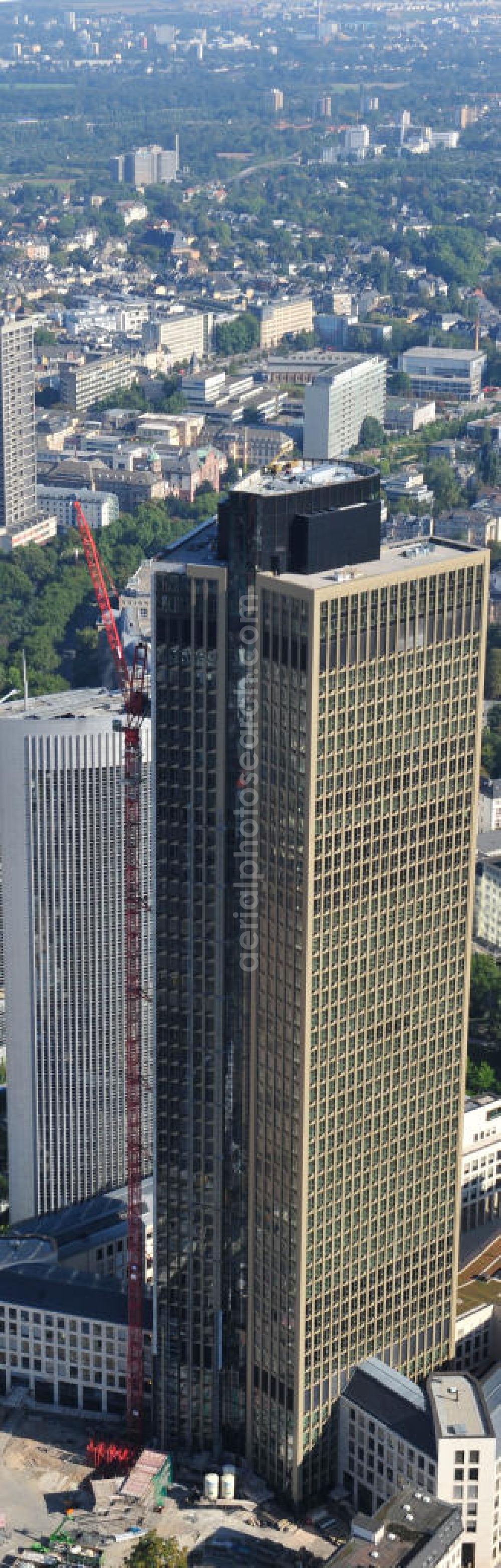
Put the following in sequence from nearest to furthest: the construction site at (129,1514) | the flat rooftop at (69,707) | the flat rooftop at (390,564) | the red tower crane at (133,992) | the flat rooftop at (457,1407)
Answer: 1. the flat rooftop at (390,564)
2. the flat rooftop at (457,1407)
3. the construction site at (129,1514)
4. the red tower crane at (133,992)
5. the flat rooftop at (69,707)

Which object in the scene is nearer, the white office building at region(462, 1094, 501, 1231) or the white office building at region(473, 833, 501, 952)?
the white office building at region(462, 1094, 501, 1231)

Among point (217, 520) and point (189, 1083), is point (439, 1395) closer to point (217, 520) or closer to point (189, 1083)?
point (189, 1083)

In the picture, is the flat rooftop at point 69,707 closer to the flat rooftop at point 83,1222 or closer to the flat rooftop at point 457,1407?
the flat rooftop at point 83,1222

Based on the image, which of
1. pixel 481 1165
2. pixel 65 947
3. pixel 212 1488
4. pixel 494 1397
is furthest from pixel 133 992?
pixel 481 1165

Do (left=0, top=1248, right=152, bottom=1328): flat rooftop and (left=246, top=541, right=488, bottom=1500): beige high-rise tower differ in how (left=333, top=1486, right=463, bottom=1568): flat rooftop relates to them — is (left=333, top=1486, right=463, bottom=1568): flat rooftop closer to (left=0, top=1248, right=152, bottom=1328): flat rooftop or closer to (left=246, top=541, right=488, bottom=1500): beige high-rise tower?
(left=246, top=541, right=488, bottom=1500): beige high-rise tower

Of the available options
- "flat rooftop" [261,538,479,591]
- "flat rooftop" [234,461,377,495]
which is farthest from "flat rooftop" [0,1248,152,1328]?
"flat rooftop" [234,461,377,495]

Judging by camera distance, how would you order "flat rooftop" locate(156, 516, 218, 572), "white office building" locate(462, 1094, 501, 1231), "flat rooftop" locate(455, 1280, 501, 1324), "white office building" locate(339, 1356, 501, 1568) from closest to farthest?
1. "flat rooftop" locate(156, 516, 218, 572)
2. "white office building" locate(339, 1356, 501, 1568)
3. "flat rooftop" locate(455, 1280, 501, 1324)
4. "white office building" locate(462, 1094, 501, 1231)

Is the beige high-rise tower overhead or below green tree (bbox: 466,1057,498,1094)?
overhead

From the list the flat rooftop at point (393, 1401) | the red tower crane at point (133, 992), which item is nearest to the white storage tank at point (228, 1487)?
the flat rooftop at point (393, 1401)
